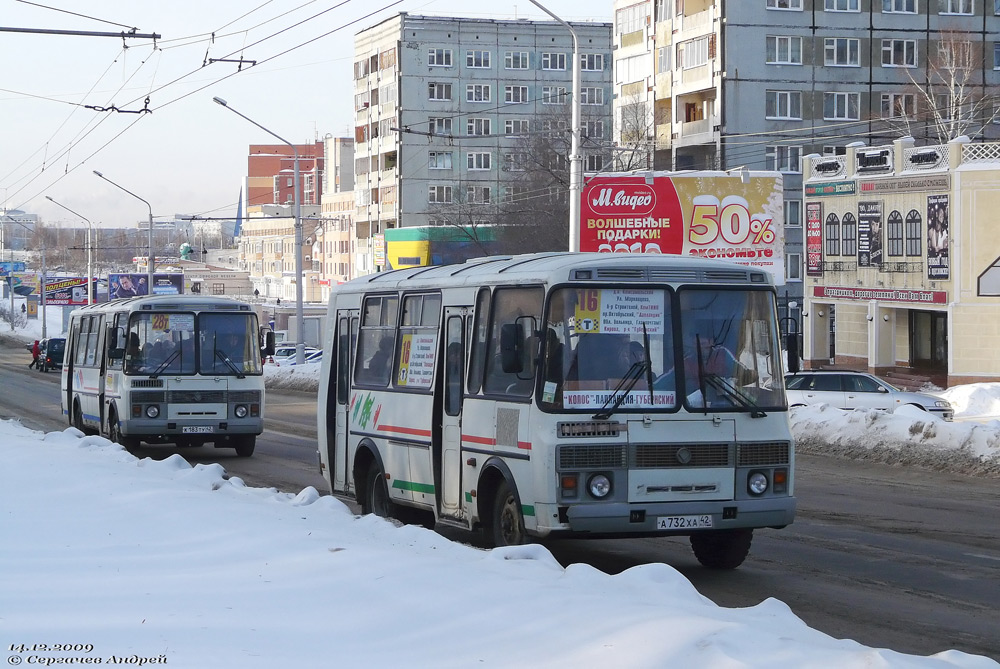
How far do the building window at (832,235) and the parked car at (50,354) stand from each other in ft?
120

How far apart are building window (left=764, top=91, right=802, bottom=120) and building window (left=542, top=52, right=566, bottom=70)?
26.6 m

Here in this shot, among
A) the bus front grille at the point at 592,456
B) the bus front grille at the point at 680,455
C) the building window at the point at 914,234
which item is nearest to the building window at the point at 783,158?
the building window at the point at 914,234

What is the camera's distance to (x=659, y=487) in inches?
391

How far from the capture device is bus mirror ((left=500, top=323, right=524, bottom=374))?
1004 centimetres

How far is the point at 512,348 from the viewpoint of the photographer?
33.0ft

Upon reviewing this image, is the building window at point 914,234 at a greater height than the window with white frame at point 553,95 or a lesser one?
lesser

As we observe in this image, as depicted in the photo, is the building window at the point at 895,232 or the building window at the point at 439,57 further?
the building window at the point at 439,57

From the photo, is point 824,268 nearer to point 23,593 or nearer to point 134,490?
point 134,490

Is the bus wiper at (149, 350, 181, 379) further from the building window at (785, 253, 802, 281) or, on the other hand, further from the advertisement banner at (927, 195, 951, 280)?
the building window at (785, 253, 802, 281)

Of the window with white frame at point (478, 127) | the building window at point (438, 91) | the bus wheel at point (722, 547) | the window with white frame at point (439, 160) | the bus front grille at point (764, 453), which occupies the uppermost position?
the building window at point (438, 91)

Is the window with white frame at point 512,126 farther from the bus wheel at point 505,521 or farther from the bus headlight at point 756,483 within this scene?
the bus headlight at point 756,483

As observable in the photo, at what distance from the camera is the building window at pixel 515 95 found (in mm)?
→ 90812

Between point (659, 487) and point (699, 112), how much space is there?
61118 millimetres

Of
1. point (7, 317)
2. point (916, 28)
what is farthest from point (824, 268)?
point (7, 317)
